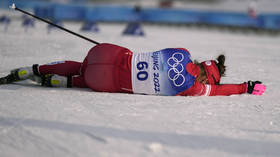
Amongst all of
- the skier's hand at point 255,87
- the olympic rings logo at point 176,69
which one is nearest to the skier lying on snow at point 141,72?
the olympic rings logo at point 176,69

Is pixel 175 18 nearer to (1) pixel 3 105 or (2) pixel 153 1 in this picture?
(2) pixel 153 1

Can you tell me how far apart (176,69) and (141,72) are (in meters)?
0.30

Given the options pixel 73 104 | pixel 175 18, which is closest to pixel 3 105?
pixel 73 104

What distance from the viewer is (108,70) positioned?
3.01 m

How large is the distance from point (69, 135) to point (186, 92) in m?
1.46

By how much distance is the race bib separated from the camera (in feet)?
9.82

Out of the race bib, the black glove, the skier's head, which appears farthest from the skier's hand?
the race bib

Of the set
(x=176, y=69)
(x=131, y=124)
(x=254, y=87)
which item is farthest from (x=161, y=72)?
(x=254, y=87)

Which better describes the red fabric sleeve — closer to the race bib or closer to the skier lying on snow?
the skier lying on snow

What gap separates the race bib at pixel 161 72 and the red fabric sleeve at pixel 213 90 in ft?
0.35

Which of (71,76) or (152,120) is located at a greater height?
(71,76)

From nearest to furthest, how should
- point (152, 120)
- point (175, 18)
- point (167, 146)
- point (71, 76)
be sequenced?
point (167, 146), point (152, 120), point (71, 76), point (175, 18)

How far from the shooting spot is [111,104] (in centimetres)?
286

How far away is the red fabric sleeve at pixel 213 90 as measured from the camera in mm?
3203
